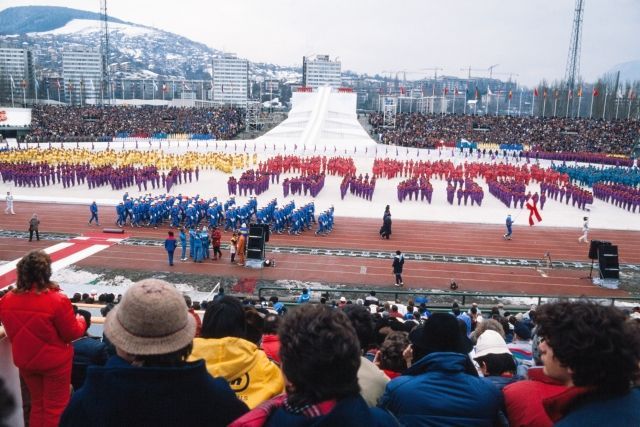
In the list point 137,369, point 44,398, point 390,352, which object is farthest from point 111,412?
point 390,352

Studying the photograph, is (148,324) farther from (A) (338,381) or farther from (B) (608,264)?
(B) (608,264)

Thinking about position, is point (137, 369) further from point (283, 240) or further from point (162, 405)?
point (283, 240)

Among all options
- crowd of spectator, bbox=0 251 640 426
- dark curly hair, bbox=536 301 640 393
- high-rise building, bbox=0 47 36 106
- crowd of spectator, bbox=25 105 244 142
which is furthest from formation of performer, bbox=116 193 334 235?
high-rise building, bbox=0 47 36 106

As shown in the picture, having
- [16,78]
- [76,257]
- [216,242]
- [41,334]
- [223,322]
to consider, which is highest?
[16,78]

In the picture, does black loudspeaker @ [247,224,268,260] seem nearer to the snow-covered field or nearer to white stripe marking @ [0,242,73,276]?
white stripe marking @ [0,242,73,276]

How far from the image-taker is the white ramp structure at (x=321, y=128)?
4816 centimetres

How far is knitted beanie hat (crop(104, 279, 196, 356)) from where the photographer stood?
210 centimetres

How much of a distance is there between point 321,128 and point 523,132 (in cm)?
2117

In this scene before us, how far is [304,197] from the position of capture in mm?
27234

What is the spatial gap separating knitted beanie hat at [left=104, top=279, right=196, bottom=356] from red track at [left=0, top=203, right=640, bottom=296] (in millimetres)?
12252

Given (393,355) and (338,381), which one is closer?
(338,381)

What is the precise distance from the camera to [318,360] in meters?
2.02

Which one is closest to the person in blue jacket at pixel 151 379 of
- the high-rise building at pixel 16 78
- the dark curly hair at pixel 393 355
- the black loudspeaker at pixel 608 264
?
the dark curly hair at pixel 393 355

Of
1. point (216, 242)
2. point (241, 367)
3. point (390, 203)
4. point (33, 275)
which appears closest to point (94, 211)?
point (216, 242)
